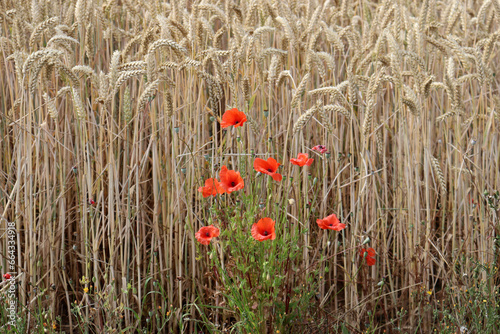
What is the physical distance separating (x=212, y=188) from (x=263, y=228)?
23 centimetres

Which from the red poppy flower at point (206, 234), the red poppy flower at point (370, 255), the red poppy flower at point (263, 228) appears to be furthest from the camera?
the red poppy flower at point (370, 255)

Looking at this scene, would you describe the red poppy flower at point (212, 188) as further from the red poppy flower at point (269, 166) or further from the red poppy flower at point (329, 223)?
the red poppy flower at point (329, 223)

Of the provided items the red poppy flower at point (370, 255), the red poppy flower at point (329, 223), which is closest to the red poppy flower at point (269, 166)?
the red poppy flower at point (329, 223)

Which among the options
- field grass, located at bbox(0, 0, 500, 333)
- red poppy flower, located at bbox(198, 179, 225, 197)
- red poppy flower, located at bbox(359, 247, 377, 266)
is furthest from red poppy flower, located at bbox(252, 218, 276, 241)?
red poppy flower, located at bbox(359, 247, 377, 266)

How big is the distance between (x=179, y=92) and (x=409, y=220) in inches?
38.9

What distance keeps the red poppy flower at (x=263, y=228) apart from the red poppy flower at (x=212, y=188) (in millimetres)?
176

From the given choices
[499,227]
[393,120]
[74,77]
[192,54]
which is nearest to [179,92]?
[192,54]

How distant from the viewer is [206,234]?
62.5 inches

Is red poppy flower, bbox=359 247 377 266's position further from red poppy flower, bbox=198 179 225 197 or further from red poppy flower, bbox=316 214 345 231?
red poppy flower, bbox=198 179 225 197

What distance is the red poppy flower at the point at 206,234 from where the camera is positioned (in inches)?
59.9

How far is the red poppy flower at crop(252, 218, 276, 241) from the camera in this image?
1.42m

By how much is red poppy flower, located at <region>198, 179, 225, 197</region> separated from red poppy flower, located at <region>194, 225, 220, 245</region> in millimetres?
107

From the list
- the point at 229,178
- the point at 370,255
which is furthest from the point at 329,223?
the point at 229,178

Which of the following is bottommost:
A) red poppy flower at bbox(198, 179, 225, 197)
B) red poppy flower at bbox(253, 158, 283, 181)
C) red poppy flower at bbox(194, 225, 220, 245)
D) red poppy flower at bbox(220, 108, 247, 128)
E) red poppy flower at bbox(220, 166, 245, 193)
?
red poppy flower at bbox(194, 225, 220, 245)
